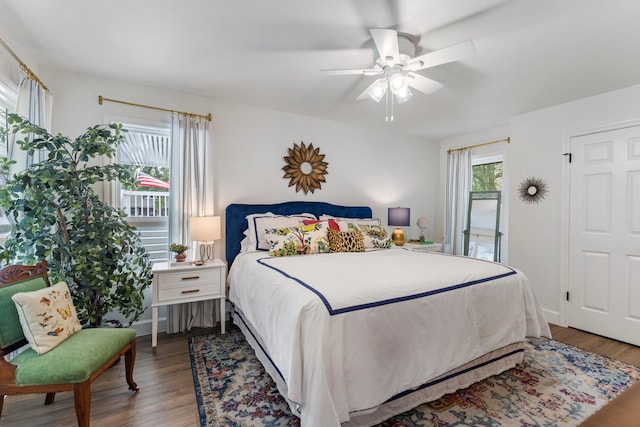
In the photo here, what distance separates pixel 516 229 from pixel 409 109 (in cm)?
213

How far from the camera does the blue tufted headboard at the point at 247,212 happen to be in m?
3.36

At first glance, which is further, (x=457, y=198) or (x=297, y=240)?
(x=457, y=198)

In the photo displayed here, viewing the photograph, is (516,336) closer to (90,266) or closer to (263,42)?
(263,42)

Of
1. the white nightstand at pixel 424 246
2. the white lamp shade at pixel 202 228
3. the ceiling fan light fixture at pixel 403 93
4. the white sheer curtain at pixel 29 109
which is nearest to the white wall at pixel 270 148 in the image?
the white sheer curtain at pixel 29 109

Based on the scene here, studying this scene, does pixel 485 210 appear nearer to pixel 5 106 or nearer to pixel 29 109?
pixel 29 109

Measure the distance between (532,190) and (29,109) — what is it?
17.0 feet

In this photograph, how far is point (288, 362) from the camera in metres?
1.58

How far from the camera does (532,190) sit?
3641mm

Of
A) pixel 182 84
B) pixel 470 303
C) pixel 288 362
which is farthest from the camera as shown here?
pixel 182 84

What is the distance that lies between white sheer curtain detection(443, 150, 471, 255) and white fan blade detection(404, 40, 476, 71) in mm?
3043

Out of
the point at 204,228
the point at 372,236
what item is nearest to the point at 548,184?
the point at 372,236

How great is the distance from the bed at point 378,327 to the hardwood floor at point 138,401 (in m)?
0.58

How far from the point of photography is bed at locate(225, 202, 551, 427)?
1.50m

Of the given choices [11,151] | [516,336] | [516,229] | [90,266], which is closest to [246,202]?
[90,266]
